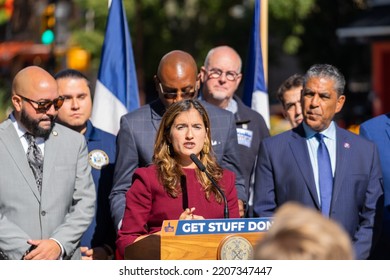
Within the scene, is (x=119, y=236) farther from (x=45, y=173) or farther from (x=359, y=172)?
(x=359, y=172)

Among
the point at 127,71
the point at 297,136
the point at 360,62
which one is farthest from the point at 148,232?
the point at 360,62

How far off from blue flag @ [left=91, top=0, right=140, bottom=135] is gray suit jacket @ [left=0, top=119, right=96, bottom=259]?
2.01 metres

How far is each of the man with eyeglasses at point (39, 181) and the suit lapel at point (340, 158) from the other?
55.9 inches

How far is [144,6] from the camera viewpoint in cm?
2684

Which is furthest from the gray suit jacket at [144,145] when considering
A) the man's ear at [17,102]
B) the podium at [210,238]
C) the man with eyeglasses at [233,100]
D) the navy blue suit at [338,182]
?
the podium at [210,238]

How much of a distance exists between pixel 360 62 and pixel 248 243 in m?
24.2

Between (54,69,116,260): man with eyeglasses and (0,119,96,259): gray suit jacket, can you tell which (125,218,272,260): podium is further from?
(54,69,116,260): man with eyeglasses

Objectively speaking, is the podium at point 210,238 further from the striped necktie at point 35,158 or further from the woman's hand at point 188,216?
the striped necktie at point 35,158

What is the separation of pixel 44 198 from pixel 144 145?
0.79m

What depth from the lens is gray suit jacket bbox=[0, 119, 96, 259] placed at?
5523 millimetres

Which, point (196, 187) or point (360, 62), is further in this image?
point (360, 62)

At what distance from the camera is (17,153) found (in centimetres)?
558

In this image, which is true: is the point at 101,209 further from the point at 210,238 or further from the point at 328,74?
the point at 210,238

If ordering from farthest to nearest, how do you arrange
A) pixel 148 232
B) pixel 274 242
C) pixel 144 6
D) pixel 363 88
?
pixel 363 88
pixel 144 6
pixel 148 232
pixel 274 242
